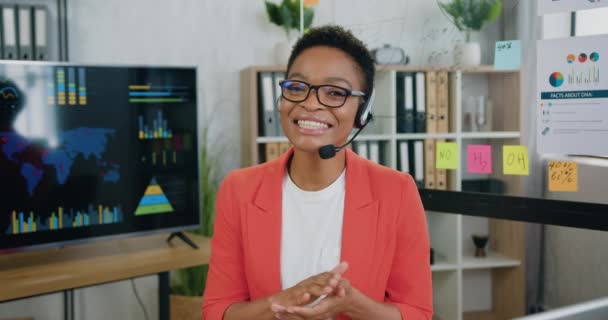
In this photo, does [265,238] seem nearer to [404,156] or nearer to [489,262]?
[404,156]

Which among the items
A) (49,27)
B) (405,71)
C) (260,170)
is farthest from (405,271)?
(49,27)

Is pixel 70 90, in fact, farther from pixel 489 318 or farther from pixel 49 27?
pixel 489 318

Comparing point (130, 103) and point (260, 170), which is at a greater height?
point (130, 103)

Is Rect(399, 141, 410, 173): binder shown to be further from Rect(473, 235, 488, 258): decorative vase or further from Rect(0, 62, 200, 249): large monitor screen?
Rect(0, 62, 200, 249): large monitor screen

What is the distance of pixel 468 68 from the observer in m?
1.88

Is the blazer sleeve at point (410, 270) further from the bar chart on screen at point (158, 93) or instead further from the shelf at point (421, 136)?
the bar chart on screen at point (158, 93)

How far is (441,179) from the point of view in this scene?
195 centimetres

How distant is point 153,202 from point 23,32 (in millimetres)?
1008

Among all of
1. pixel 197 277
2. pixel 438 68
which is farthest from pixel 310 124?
pixel 197 277

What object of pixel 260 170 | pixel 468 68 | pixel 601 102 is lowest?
pixel 260 170

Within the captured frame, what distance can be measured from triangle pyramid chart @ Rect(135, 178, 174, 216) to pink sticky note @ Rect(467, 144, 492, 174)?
1383 mm

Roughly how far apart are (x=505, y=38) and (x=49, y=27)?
86.1 inches

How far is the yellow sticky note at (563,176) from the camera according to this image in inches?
62.3

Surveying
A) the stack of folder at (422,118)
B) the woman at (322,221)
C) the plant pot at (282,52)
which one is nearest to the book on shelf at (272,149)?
the plant pot at (282,52)
